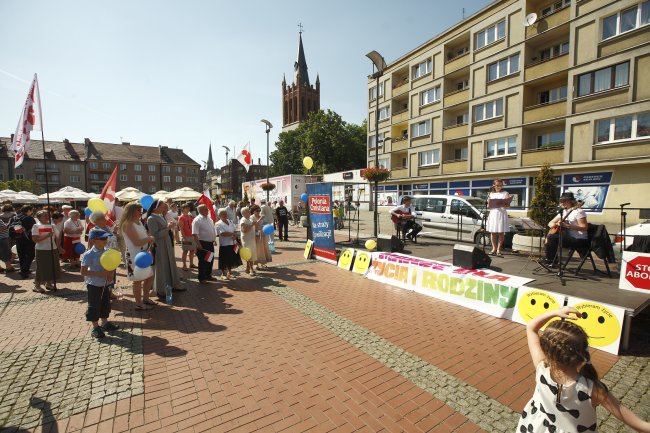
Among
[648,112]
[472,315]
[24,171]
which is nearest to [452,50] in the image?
[648,112]

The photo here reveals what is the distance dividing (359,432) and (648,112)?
2228cm

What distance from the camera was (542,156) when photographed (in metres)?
21.0

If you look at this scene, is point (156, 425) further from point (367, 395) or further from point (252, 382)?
point (367, 395)

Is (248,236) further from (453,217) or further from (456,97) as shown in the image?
(456,97)

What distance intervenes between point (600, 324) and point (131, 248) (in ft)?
25.9

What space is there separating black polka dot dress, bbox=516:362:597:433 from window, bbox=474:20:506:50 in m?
28.1

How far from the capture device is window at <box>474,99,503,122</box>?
23853mm

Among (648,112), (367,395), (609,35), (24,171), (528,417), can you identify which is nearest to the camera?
(528,417)

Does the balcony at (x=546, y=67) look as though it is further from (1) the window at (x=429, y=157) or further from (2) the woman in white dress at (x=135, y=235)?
(2) the woman in white dress at (x=135, y=235)

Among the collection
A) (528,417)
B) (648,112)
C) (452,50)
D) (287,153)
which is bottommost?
(528,417)

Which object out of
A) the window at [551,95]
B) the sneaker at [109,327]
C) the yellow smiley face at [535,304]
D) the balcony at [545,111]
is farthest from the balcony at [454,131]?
the sneaker at [109,327]

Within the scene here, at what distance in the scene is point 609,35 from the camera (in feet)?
58.5

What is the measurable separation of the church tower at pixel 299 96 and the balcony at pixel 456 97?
49.1 m

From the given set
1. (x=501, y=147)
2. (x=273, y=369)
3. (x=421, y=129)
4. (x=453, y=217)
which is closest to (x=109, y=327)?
(x=273, y=369)
